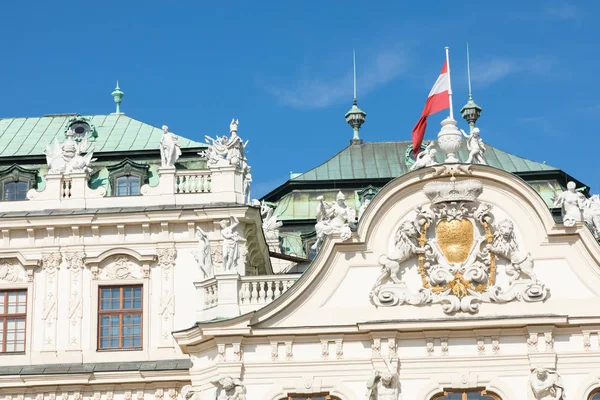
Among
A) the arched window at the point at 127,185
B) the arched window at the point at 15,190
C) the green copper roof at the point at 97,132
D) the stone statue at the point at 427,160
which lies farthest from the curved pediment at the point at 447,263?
the arched window at the point at 15,190

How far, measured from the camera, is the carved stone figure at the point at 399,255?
39.9 meters

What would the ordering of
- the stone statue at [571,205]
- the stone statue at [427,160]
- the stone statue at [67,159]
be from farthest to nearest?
1. the stone statue at [67,159]
2. the stone statue at [427,160]
3. the stone statue at [571,205]

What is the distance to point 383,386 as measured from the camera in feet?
127

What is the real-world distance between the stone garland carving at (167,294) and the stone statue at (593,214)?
11.5 metres

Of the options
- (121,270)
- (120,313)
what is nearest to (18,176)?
(121,270)

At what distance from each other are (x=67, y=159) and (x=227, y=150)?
4762 mm

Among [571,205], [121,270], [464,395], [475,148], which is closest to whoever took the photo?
[464,395]

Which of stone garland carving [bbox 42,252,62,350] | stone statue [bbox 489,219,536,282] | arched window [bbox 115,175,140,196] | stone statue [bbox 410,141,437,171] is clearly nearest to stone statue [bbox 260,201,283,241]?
arched window [bbox 115,175,140,196]

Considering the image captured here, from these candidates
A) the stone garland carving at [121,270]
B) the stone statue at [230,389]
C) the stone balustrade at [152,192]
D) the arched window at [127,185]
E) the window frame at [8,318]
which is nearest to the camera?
the stone statue at [230,389]

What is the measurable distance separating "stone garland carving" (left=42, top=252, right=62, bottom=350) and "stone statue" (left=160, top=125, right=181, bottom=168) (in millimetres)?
4088

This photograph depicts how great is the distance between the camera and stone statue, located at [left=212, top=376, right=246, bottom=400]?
127ft

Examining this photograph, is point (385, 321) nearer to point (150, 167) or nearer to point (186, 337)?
point (186, 337)

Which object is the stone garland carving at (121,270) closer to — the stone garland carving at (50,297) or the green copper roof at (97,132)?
the stone garland carving at (50,297)

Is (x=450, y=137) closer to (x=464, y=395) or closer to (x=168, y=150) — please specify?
(x=464, y=395)
